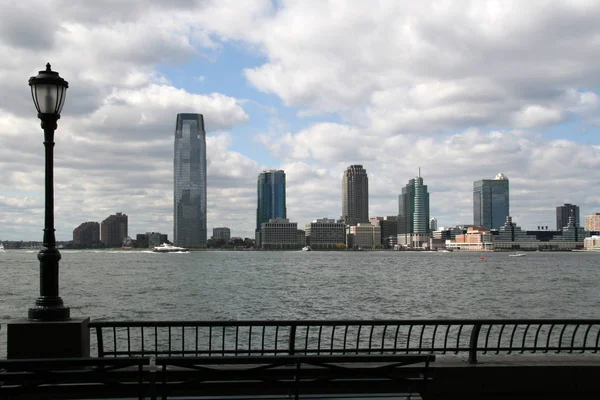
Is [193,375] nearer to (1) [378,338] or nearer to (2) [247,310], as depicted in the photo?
(1) [378,338]

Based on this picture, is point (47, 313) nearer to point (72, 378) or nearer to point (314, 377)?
point (72, 378)

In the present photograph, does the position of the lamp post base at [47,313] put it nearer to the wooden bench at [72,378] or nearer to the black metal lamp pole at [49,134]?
the black metal lamp pole at [49,134]

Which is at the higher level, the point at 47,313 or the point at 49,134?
the point at 49,134

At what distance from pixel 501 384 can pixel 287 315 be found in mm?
36300

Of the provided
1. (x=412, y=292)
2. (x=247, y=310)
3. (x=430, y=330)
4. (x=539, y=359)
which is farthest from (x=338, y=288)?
(x=539, y=359)

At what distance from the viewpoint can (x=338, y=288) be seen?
77.0 metres

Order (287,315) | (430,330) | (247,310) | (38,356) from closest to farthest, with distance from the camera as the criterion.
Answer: (38,356) < (430,330) < (287,315) < (247,310)

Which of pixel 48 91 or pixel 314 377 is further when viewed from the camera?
pixel 48 91

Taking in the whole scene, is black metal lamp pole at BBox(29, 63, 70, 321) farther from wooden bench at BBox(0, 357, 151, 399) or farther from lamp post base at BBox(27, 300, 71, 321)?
wooden bench at BBox(0, 357, 151, 399)

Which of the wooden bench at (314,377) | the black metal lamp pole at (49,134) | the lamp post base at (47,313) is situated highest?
the black metal lamp pole at (49,134)

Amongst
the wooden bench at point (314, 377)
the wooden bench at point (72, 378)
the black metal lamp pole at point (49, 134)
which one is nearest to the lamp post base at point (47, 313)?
the black metal lamp pole at point (49, 134)

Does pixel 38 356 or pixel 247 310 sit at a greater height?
pixel 38 356

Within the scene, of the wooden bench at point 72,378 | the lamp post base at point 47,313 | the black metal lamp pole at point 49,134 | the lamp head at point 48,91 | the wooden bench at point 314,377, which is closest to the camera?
the wooden bench at point 72,378

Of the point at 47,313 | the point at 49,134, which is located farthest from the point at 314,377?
the point at 49,134
